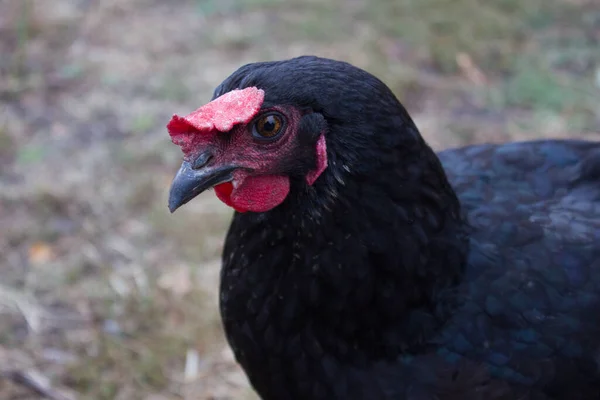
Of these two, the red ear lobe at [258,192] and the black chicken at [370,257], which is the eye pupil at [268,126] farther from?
the red ear lobe at [258,192]

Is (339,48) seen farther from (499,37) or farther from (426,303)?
(426,303)

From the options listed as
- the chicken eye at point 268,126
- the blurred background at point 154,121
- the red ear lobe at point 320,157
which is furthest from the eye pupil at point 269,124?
the blurred background at point 154,121

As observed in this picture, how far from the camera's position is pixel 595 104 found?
5.07 m

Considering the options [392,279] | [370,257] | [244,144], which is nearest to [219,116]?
[244,144]

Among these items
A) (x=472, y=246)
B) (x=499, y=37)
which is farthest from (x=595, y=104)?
(x=472, y=246)

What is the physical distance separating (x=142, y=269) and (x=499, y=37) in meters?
3.81

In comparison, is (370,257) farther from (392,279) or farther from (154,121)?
(154,121)

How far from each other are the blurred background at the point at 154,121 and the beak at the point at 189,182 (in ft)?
5.86

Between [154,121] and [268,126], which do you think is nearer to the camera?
[268,126]

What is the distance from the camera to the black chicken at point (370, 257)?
183 centimetres

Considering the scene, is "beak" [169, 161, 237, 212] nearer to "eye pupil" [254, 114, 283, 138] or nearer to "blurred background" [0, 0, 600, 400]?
"eye pupil" [254, 114, 283, 138]

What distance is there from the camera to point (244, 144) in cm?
184

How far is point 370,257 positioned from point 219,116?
624mm

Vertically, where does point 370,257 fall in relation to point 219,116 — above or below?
below
